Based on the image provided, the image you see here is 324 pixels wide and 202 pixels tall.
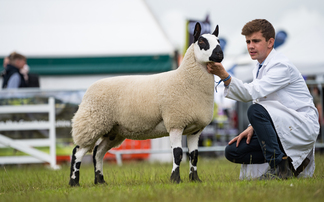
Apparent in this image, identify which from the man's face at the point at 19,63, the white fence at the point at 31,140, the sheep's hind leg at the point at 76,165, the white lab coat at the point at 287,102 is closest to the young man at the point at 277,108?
Answer: the white lab coat at the point at 287,102

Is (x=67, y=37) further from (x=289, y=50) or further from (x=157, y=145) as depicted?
(x=289, y=50)

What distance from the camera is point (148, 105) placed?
332cm

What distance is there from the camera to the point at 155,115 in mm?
3303

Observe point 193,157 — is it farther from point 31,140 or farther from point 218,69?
point 31,140

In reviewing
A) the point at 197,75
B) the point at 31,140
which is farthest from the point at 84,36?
the point at 197,75

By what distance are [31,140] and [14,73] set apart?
4.96ft

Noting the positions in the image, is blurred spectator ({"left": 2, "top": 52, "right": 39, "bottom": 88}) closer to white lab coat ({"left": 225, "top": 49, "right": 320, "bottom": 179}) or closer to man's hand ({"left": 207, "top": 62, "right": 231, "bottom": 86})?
man's hand ({"left": 207, "top": 62, "right": 231, "bottom": 86})

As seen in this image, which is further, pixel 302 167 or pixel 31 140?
pixel 31 140

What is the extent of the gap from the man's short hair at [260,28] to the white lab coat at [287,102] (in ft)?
0.76

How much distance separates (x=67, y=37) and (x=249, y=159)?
5.89 meters

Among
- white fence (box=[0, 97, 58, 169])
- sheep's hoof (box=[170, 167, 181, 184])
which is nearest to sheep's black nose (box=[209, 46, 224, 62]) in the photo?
sheep's hoof (box=[170, 167, 181, 184])

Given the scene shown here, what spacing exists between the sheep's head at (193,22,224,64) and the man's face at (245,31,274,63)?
0.38 meters

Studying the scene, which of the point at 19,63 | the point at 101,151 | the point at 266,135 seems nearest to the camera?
the point at 266,135

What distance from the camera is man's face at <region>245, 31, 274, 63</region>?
335 centimetres
